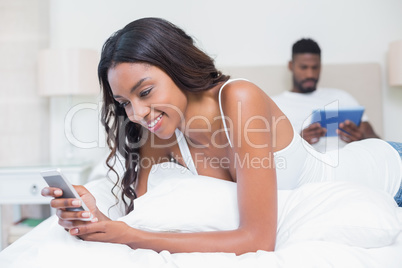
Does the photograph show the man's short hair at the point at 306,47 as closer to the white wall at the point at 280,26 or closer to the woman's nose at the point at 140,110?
the white wall at the point at 280,26

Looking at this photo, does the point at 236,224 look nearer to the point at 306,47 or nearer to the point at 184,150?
the point at 184,150

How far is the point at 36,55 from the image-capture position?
264 cm

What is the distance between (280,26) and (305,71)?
0.40 m

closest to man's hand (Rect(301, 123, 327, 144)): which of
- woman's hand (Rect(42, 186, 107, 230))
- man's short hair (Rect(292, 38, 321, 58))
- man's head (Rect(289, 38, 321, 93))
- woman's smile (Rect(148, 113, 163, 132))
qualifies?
man's head (Rect(289, 38, 321, 93))

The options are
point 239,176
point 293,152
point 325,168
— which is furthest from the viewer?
point 325,168

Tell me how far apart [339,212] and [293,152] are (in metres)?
0.34

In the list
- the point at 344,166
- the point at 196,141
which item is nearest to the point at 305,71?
the point at 344,166

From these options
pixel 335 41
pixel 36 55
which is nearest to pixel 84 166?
pixel 36 55

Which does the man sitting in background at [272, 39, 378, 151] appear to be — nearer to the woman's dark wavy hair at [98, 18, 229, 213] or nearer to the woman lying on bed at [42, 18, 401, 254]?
the woman lying on bed at [42, 18, 401, 254]

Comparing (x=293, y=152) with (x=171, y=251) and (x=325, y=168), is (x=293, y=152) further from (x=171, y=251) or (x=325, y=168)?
(x=171, y=251)

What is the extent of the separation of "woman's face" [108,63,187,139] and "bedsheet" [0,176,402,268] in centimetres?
27

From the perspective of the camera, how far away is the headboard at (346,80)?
2.50 meters

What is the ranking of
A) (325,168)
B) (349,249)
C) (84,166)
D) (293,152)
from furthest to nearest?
(84,166), (325,168), (293,152), (349,249)

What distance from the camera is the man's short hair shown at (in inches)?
98.7
